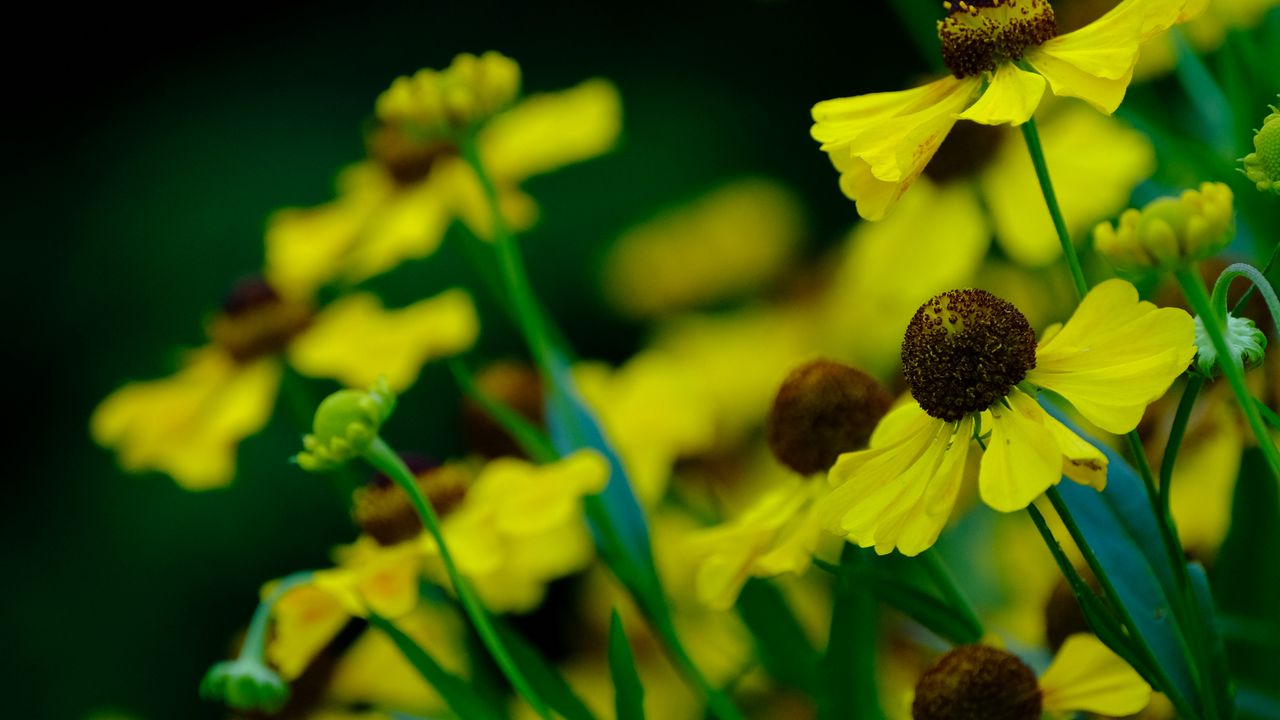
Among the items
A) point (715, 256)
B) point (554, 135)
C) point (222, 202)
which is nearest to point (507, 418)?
point (554, 135)

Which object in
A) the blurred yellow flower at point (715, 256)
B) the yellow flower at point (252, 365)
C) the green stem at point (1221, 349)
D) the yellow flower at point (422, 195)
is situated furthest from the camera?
the blurred yellow flower at point (715, 256)

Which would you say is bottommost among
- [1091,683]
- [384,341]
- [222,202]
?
[1091,683]

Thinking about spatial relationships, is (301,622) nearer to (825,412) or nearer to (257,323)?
(825,412)

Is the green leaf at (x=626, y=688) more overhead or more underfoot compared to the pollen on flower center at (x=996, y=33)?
more underfoot

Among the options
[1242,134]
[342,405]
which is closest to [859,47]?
[1242,134]

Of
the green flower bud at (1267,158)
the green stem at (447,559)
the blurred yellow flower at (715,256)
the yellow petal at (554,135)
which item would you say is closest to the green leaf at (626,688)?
the green stem at (447,559)

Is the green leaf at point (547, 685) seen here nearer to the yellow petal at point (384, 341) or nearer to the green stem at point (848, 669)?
the green stem at point (848, 669)
